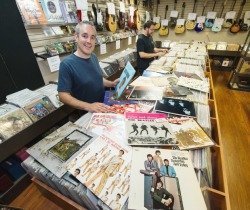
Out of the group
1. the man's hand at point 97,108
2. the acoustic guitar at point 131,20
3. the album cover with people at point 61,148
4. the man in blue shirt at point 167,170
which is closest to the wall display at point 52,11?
the man's hand at point 97,108

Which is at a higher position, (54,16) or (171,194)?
(54,16)

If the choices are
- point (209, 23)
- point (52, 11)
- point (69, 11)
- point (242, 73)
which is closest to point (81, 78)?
point (52, 11)

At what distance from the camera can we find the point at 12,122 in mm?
1312

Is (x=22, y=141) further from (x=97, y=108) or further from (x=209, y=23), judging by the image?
(x=209, y=23)

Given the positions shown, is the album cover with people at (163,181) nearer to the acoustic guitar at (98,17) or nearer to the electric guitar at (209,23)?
the acoustic guitar at (98,17)

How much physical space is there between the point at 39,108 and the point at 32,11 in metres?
1.10

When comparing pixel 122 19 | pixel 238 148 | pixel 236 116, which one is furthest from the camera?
pixel 122 19

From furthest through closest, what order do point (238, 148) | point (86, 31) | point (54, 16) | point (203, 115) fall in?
point (238, 148) < point (54, 16) < point (86, 31) < point (203, 115)

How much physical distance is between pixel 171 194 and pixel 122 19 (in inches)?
144

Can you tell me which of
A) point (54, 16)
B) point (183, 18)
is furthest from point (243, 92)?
point (54, 16)

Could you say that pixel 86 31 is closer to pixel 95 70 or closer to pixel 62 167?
pixel 95 70

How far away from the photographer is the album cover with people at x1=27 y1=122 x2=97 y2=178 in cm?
67

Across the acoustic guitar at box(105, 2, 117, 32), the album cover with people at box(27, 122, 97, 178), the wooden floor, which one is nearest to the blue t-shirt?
the album cover with people at box(27, 122, 97, 178)

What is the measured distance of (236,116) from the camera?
2812 millimetres
